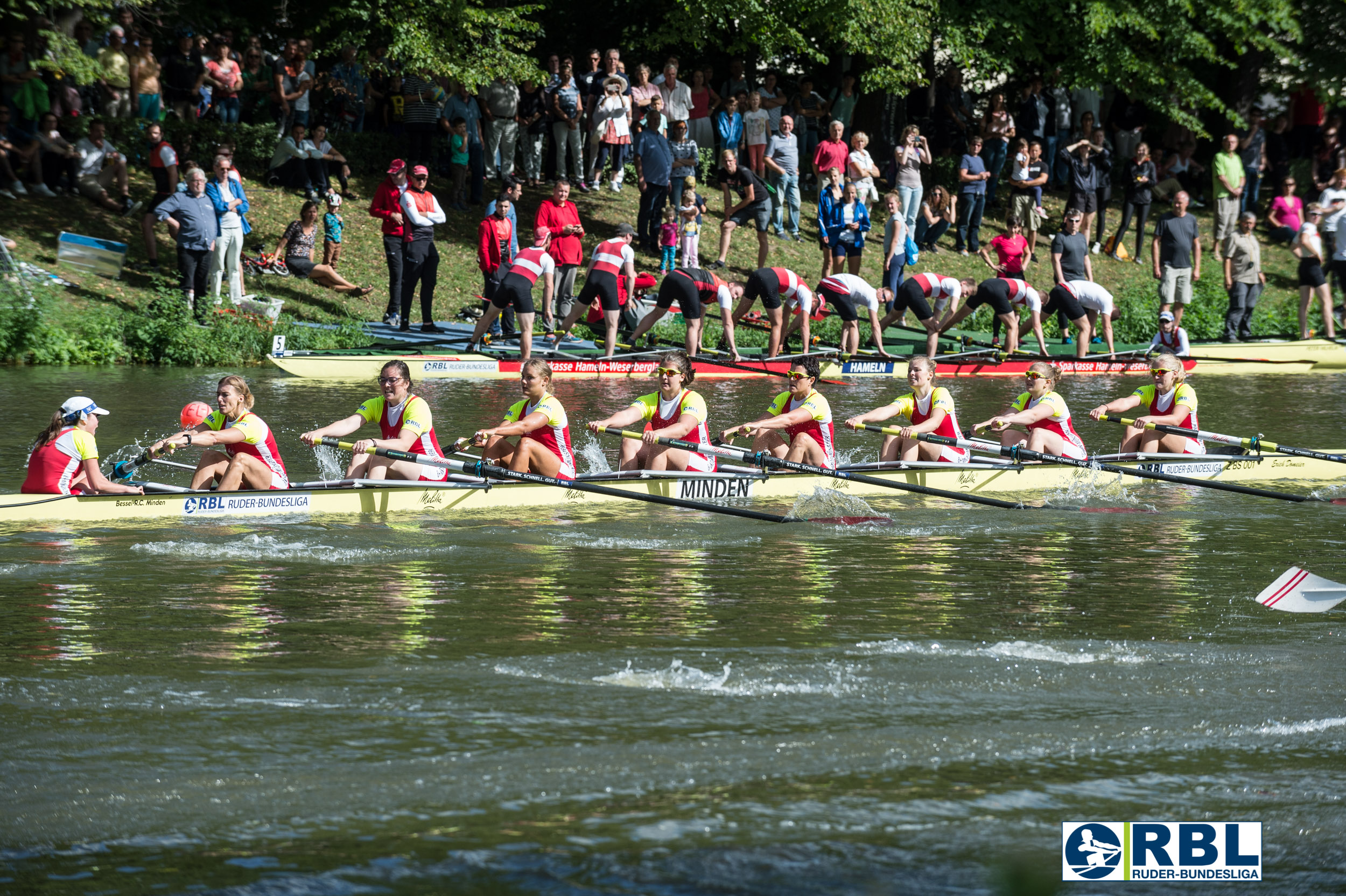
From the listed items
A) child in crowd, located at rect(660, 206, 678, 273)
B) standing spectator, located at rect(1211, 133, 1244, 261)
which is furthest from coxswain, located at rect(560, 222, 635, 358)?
standing spectator, located at rect(1211, 133, 1244, 261)

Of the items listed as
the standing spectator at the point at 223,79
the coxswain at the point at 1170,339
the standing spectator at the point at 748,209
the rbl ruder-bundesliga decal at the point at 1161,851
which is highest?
the standing spectator at the point at 223,79

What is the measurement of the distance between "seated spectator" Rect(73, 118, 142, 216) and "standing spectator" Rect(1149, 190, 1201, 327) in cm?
1523

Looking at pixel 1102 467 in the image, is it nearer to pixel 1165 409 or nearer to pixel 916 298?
pixel 1165 409

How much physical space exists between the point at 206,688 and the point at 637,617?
2.49m

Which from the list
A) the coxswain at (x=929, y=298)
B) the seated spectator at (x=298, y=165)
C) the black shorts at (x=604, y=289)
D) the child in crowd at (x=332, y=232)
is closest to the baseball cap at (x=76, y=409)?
the black shorts at (x=604, y=289)

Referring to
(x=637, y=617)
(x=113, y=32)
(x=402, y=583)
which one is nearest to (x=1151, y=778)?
(x=637, y=617)

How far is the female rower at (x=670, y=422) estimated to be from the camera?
40.2ft

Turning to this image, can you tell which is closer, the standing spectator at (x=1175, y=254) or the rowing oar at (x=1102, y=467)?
the rowing oar at (x=1102, y=467)

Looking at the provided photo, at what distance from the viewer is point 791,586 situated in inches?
380

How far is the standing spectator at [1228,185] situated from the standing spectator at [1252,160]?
0.63 m

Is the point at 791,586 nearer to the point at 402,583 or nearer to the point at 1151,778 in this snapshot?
the point at 402,583

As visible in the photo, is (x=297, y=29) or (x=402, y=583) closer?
(x=402, y=583)

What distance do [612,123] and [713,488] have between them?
43.7 ft

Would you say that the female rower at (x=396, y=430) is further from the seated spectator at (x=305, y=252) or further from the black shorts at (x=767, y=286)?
the seated spectator at (x=305, y=252)
